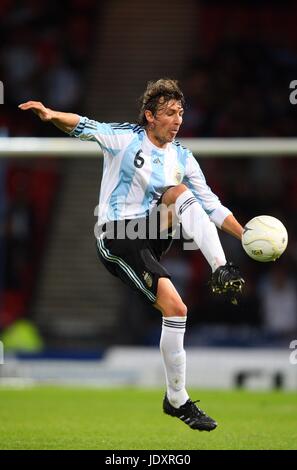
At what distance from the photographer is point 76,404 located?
11.0 meters

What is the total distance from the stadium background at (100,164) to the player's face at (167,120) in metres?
6.04

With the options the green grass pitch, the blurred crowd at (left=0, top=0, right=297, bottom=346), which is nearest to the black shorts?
the green grass pitch

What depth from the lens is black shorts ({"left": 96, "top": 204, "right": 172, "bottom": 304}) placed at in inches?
299

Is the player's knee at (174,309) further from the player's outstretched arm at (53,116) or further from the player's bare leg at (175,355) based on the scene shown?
the player's outstretched arm at (53,116)

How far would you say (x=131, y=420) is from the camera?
977 cm

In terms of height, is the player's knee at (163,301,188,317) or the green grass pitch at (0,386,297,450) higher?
the player's knee at (163,301,188,317)

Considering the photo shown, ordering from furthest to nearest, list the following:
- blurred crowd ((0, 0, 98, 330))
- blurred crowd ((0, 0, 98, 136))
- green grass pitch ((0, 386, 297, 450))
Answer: blurred crowd ((0, 0, 98, 136)) → blurred crowd ((0, 0, 98, 330)) → green grass pitch ((0, 386, 297, 450))

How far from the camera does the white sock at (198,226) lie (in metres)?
7.41

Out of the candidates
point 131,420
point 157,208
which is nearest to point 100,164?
point 131,420

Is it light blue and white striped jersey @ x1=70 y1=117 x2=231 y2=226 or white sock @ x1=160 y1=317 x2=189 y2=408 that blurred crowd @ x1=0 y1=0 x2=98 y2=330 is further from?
white sock @ x1=160 y1=317 x2=189 y2=408

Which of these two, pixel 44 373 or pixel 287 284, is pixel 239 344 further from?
pixel 44 373

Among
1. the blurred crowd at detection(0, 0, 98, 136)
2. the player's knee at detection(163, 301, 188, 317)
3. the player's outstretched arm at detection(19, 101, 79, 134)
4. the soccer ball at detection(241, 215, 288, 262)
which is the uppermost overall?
the blurred crowd at detection(0, 0, 98, 136)

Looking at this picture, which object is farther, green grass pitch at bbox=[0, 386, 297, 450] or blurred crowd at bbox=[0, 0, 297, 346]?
blurred crowd at bbox=[0, 0, 297, 346]

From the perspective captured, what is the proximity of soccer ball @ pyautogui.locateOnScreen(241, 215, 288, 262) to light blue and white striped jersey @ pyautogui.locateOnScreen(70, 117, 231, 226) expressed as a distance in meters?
0.42
